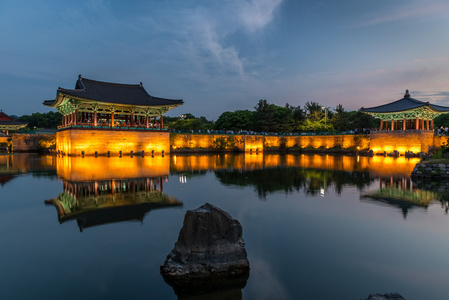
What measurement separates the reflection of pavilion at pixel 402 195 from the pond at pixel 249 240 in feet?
0.22

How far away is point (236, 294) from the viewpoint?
3.96 meters

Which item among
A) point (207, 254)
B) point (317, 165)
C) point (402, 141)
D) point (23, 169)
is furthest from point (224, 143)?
point (207, 254)

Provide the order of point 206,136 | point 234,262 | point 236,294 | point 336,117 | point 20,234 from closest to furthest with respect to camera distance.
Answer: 1. point 236,294
2. point 234,262
3. point 20,234
4. point 206,136
5. point 336,117

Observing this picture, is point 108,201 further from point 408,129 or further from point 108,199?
point 408,129

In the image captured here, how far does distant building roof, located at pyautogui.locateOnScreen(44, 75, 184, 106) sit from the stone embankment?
25221 mm

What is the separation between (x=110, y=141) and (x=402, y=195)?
88.9 feet

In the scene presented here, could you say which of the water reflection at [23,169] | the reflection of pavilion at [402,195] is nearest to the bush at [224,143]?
the water reflection at [23,169]

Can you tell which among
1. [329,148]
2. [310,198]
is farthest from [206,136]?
[310,198]

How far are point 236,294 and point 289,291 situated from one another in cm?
85

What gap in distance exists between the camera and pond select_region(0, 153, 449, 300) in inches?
164

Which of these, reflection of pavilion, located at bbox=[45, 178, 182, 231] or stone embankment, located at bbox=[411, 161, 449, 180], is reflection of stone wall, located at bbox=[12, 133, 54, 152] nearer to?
reflection of pavilion, located at bbox=[45, 178, 182, 231]

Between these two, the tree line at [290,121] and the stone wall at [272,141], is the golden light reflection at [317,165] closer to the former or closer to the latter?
the stone wall at [272,141]

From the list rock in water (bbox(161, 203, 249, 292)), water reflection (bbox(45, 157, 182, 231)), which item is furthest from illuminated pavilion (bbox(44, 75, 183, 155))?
rock in water (bbox(161, 203, 249, 292))

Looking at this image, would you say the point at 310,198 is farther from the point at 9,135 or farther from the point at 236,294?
the point at 9,135
